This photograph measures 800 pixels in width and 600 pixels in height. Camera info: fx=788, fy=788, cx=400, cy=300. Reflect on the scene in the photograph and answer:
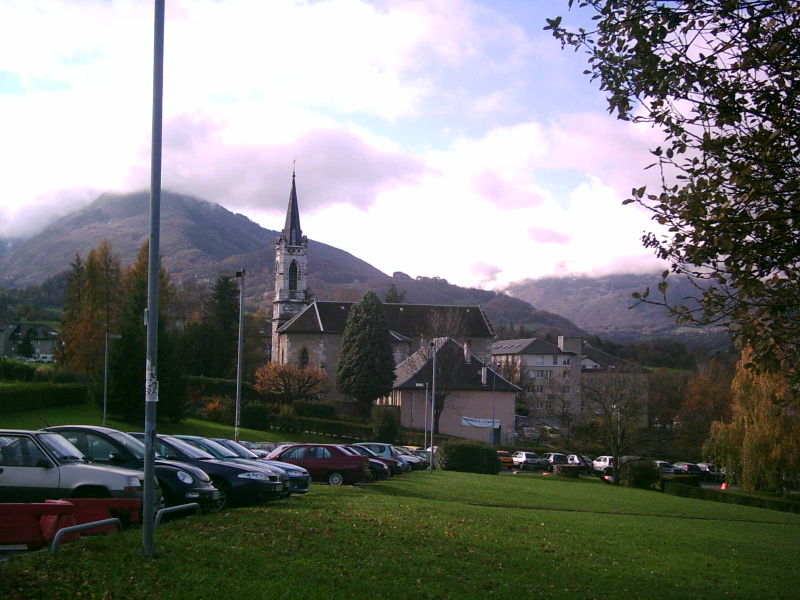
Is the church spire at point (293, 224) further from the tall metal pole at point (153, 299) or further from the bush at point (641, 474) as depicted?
the tall metal pole at point (153, 299)

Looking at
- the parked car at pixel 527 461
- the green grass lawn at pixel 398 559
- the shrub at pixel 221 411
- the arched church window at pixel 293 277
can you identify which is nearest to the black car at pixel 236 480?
the green grass lawn at pixel 398 559

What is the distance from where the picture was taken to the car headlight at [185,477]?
1482 cm

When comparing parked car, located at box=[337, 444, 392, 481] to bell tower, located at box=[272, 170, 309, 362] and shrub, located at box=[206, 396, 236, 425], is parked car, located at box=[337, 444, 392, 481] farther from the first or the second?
bell tower, located at box=[272, 170, 309, 362]

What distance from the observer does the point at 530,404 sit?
8881cm

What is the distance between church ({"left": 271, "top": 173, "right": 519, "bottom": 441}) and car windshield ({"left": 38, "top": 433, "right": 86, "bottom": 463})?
57219 millimetres

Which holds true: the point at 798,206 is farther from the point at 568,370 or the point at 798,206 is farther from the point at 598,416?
the point at 568,370

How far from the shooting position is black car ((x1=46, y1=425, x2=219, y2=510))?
14742mm

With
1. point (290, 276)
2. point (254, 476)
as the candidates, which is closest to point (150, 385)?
point (254, 476)

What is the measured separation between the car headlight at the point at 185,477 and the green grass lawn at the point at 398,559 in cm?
143

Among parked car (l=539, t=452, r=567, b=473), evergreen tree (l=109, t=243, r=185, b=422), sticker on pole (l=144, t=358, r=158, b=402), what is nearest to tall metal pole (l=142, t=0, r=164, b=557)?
sticker on pole (l=144, t=358, r=158, b=402)

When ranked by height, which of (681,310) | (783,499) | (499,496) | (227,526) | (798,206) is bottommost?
(783,499)

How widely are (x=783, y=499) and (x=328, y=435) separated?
3426 cm

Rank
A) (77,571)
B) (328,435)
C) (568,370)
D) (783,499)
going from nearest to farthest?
1. (77,571)
2. (783,499)
3. (328,435)
4. (568,370)

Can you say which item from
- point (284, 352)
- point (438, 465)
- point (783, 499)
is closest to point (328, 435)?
point (438, 465)
